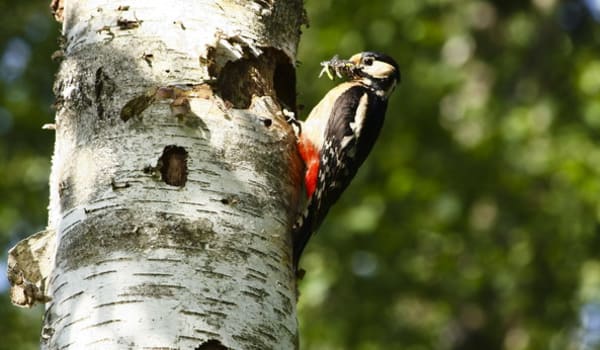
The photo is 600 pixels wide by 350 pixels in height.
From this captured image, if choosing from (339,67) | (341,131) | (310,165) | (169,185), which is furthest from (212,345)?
(339,67)

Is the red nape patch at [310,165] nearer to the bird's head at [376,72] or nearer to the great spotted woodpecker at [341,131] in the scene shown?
the great spotted woodpecker at [341,131]

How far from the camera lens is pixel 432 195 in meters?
12.7

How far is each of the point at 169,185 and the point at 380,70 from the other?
3.17 meters

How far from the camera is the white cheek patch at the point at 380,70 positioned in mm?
6203

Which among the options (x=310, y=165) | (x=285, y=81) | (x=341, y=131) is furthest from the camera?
(x=341, y=131)

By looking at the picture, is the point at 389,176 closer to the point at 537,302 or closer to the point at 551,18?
the point at 537,302

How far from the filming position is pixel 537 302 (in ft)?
42.9

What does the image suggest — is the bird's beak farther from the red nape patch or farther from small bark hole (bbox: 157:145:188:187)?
small bark hole (bbox: 157:145:188:187)

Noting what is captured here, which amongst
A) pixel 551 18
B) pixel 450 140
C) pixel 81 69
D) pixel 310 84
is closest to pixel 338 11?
pixel 310 84

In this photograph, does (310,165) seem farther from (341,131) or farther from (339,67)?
(339,67)

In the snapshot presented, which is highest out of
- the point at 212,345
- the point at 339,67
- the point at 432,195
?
the point at 432,195

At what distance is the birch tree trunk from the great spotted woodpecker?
433mm

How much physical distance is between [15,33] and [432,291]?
5577 millimetres

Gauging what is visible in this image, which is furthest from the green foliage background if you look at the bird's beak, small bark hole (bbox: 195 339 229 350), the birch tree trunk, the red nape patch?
small bark hole (bbox: 195 339 229 350)
